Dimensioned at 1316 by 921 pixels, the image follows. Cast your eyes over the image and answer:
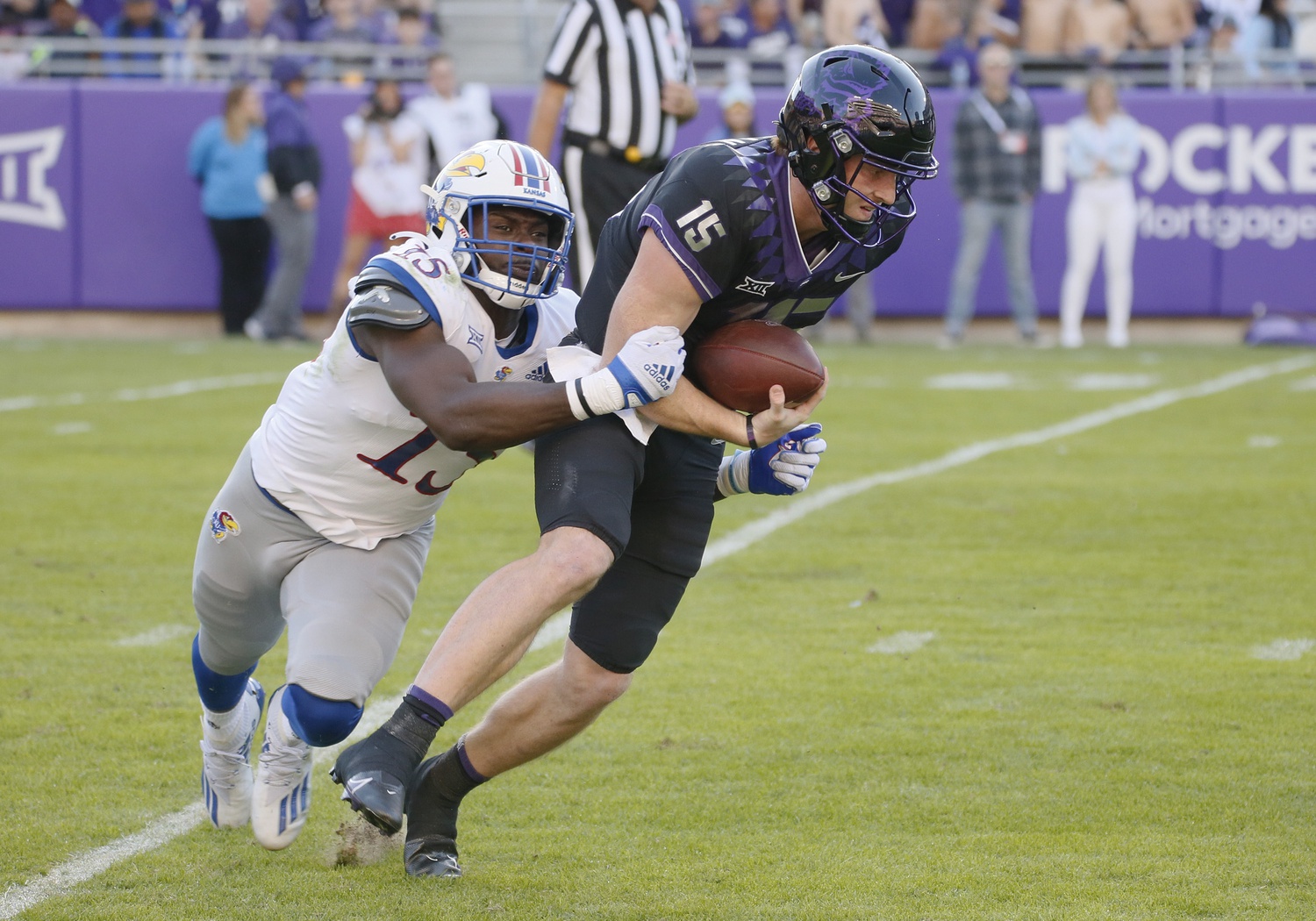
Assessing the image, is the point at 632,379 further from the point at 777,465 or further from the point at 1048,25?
the point at 1048,25

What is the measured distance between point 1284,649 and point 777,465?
1.97 metres

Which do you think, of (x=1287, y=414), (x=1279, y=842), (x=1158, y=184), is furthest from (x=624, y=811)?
(x=1158, y=184)

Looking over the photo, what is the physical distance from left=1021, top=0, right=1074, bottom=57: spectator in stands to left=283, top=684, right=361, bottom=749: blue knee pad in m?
12.6

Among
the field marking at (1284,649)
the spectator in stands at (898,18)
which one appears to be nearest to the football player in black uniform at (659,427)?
the field marking at (1284,649)

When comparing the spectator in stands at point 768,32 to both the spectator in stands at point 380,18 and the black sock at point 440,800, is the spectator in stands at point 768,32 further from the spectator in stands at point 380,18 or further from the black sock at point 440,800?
the black sock at point 440,800

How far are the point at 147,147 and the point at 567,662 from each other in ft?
36.9

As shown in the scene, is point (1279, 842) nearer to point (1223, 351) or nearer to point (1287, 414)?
point (1287, 414)

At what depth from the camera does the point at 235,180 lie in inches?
508

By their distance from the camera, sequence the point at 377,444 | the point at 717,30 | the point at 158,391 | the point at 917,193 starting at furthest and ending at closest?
the point at 717,30 → the point at 917,193 → the point at 158,391 → the point at 377,444

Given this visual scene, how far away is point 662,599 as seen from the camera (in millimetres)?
3260

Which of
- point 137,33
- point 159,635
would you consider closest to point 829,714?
point 159,635

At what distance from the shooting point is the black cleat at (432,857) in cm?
313

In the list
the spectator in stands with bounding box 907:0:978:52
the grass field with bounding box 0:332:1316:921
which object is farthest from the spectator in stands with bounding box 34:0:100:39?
the grass field with bounding box 0:332:1316:921

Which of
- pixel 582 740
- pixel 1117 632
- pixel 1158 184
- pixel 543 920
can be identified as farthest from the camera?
pixel 1158 184
